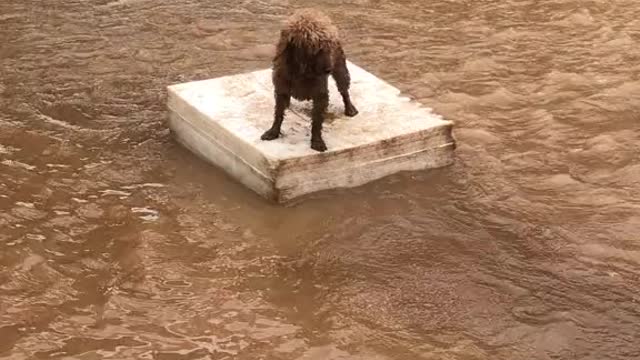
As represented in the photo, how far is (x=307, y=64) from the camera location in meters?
6.45

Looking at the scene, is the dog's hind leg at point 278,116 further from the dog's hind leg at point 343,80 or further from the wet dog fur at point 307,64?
the dog's hind leg at point 343,80

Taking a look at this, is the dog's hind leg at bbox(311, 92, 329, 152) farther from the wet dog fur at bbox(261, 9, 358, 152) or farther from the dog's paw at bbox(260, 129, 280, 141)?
the dog's paw at bbox(260, 129, 280, 141)

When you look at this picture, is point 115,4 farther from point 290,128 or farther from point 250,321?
point 250,321

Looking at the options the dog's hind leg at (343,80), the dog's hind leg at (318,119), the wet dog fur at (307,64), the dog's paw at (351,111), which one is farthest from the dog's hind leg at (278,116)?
the dog's paw at (351,111)

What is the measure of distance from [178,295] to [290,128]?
1.89 metres

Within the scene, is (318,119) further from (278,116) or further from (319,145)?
(278,116)

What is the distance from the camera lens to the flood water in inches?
218

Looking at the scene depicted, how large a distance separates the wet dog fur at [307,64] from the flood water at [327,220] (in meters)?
0.66

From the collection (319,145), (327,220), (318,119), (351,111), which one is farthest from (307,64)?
(327,220)

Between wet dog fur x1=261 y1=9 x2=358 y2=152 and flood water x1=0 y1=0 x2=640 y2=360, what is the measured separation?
0.66 metres

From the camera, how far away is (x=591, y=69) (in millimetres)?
9305

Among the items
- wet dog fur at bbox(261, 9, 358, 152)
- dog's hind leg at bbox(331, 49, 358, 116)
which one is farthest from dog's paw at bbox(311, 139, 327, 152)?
dog's hind leg at bbox(331, 49, 358, 116)

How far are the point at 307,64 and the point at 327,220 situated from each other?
117 cm

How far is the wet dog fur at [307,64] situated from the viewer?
20.8 ft
